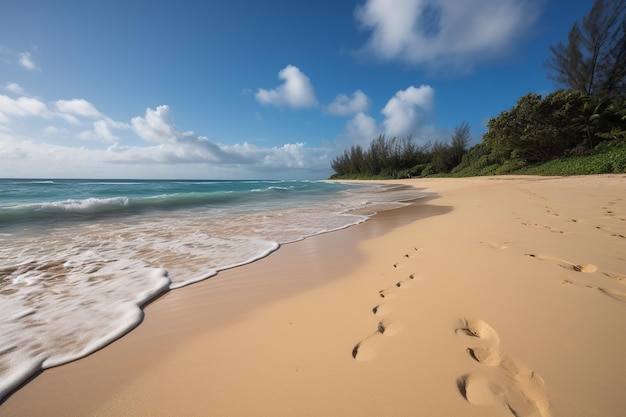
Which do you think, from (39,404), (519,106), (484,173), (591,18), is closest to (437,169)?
(484,173)

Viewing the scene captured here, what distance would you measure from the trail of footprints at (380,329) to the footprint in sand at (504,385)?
43 centimetres

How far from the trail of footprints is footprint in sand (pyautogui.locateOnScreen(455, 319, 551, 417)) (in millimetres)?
426

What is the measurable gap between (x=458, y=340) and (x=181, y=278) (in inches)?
109

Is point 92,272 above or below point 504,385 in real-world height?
below

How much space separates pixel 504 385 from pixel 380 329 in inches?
26.8

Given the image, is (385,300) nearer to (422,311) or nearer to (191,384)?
(422,311)

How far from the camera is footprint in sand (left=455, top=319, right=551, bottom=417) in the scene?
0.98m

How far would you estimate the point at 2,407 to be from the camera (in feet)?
4.04

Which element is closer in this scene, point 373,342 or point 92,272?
point 373,342

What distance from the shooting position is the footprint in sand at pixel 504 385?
38.7 inches

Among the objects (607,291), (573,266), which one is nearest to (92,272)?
(607,291)

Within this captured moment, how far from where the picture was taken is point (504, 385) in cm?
108

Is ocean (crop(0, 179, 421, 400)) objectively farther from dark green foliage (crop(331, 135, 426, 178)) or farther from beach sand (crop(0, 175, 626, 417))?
dark green foliage (crop(331, 135, 426, 178))

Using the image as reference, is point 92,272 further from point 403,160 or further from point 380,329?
point 403,160
